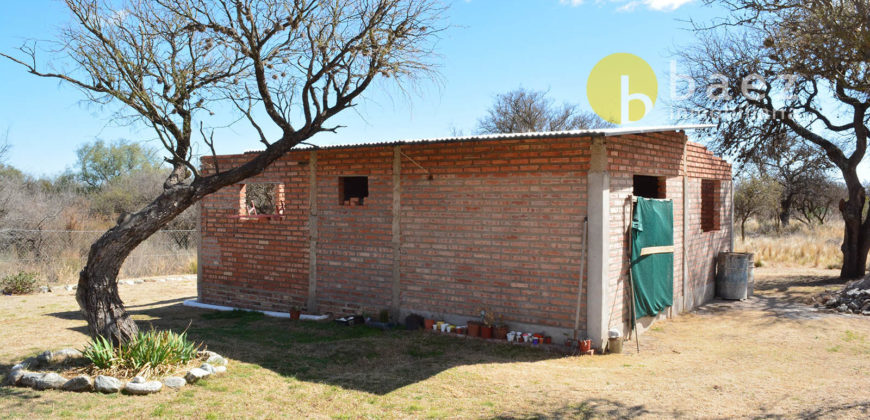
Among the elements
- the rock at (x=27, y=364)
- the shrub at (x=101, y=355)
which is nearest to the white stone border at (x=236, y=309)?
the shrub at (x=101, y=355)

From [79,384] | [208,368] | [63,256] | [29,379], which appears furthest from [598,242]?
[63,256]

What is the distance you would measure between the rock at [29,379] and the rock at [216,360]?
1.63m

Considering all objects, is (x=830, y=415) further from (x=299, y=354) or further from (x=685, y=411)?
(x=299, y=354)

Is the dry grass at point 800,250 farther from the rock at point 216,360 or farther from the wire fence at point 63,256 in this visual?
Answer: the wire fence at point 63,256

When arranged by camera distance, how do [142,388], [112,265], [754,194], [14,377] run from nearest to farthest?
[142,388] < [14,377] < [112,265] < [754,194]

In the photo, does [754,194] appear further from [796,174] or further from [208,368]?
[208,368]

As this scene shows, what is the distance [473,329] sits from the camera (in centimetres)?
808

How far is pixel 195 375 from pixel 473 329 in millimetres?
3677

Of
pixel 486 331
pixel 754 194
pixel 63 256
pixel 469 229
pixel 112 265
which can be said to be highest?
pixel 754 194

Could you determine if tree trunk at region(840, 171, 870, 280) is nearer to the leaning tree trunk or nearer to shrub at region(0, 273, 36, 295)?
the leaning tree trunk

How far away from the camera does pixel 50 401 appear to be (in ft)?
18.1

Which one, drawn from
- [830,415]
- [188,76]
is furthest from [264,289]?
[830,415]

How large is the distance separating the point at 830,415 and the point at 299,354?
580cm

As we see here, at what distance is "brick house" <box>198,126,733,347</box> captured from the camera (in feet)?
24.6
